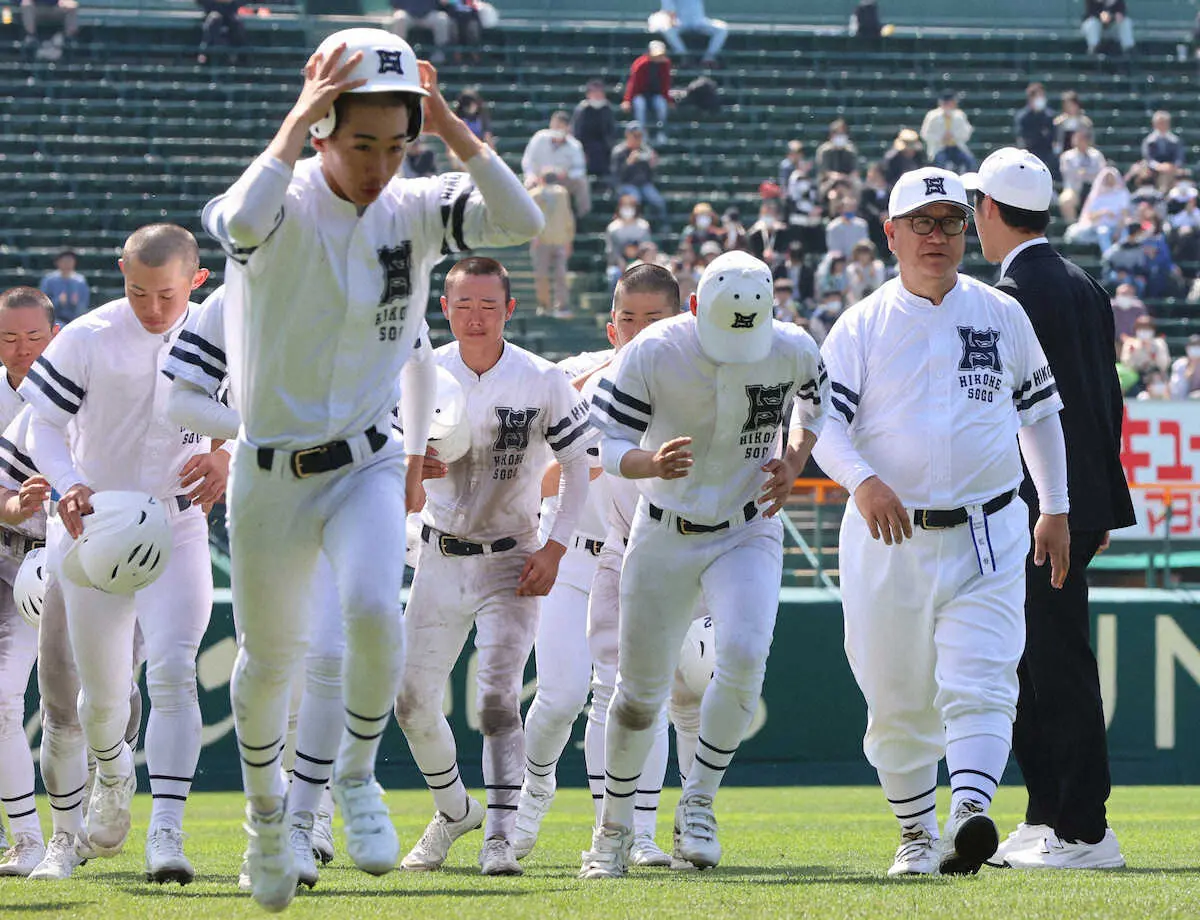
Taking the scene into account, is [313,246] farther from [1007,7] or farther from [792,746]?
[1007,7]

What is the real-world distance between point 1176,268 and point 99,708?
1887 cm

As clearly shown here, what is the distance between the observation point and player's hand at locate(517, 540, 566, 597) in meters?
8.16

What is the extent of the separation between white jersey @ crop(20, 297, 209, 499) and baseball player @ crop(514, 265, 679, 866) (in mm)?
1730

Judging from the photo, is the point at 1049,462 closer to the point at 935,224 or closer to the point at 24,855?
the point at 935,224

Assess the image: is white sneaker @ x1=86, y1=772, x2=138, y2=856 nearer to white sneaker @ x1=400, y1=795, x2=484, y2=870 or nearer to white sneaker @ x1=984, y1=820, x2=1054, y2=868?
white sneaker @ x1=400, y1=795, x2=484, y2=870

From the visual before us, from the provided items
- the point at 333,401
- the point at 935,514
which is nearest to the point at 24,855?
the point at 333,401

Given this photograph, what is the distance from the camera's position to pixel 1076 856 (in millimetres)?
7695

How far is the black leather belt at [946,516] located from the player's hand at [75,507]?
301 cm

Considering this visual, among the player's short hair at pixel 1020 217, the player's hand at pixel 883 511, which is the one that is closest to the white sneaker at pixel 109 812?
the player's hand at pixel 883 511

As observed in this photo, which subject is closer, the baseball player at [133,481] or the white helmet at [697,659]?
the baseball player at [133,481]

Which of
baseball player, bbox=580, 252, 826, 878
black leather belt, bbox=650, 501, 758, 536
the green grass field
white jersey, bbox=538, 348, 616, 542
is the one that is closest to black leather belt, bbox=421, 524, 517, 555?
white jersey, bbox=538, 348, 616, 542

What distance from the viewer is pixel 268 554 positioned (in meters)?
5.73

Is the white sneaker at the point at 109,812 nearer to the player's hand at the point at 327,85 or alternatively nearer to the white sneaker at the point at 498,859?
the white sneaker at the point at 498,859

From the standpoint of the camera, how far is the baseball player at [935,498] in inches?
275
